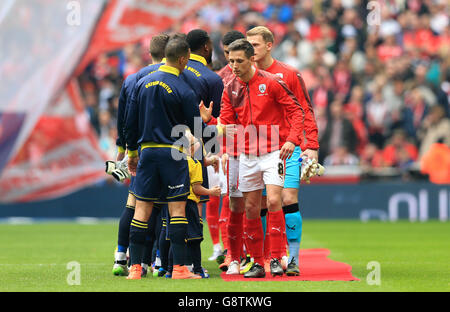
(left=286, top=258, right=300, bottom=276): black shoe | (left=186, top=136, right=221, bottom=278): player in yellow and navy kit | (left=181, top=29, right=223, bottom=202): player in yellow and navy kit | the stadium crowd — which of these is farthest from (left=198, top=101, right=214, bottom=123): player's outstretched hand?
the stadium crowd

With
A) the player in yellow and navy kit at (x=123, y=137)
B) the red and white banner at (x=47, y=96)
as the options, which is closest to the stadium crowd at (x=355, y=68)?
the red and white banner at (x=47, y=96)

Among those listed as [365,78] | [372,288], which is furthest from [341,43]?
[372,288]

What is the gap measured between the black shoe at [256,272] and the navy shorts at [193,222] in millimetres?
590

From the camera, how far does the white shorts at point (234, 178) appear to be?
9.10 metres

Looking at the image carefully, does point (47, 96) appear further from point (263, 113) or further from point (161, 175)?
point (161, 175)

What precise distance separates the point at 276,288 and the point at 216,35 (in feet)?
50.1

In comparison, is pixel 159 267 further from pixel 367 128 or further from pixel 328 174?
pixel 367 128

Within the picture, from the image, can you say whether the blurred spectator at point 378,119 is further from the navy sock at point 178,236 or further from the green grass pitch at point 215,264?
the navy sock at point 178,236

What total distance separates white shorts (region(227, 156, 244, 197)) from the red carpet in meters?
0.83

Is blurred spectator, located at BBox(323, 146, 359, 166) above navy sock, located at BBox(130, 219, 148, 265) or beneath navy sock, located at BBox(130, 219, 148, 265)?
above

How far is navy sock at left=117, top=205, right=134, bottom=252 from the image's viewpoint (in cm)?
896

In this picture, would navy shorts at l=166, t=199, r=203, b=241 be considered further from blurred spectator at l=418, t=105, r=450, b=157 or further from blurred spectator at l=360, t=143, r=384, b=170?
blurred spectator at l=418, t=105, r=450, b=157

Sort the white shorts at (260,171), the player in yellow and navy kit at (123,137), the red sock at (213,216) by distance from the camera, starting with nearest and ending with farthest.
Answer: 1. the white shorts at (260,171)
2. the player in yellow and navy kit at (123,137)
3. the red sock at (213,216)

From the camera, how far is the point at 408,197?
18.7m
